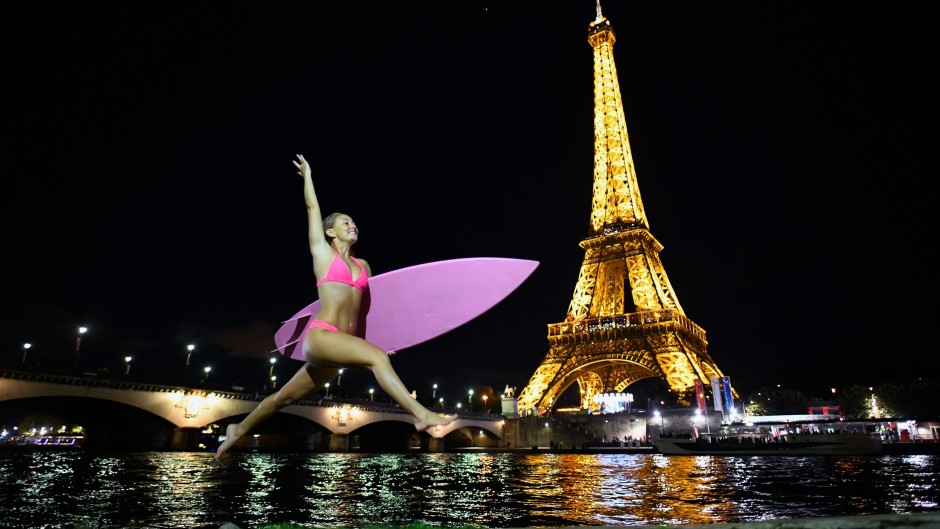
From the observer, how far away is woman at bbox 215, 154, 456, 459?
12.9ft

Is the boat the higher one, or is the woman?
the woman

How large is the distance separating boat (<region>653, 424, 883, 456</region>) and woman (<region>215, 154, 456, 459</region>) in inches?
1690

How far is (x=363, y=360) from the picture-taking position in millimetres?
4008

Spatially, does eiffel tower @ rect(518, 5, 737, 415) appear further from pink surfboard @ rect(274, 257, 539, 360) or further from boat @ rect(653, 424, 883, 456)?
pink surfboard @ rect(274, 257, 539, 360)

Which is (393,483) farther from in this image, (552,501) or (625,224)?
(625,224)

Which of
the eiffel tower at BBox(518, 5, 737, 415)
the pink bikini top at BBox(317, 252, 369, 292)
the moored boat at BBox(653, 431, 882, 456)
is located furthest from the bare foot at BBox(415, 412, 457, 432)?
the eiffel tower at BBox(518, 5, 737, 415)

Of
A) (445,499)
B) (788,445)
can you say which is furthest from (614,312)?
(445,499)

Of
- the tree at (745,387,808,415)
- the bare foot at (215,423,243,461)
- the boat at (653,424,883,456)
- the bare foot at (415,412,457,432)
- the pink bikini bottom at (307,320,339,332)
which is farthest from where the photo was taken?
the tree at (745,387,808,415)

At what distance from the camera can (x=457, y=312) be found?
4.89 m

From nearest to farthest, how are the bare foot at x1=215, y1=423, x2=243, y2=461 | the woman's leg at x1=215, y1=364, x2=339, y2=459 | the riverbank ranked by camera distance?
the riverbank
the woman's leg at x1=215, y1=364, x2=339, y2=459
the bare foot at x1=215, y1=423, x2=243, y2=461

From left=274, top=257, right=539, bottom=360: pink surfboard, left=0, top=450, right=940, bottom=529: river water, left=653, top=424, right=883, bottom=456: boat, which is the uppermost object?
left=274, top=257, right=539, bottom=360: pink surfboard

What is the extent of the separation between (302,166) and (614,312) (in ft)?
224

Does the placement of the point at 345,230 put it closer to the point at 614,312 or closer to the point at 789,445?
the point at 789,445

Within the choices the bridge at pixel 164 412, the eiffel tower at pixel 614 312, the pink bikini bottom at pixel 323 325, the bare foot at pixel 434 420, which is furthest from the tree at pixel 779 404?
the pink bikini bottom at pixel 323 325
